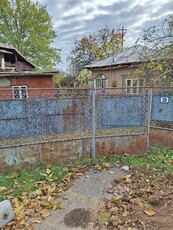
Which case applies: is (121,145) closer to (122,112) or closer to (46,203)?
(122,112)

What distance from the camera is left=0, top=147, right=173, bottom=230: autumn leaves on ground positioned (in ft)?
8.79

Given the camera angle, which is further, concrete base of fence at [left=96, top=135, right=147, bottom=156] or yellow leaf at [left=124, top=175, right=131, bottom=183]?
concrete base of fence at [left=96, top=135, right=147, bottom=156]

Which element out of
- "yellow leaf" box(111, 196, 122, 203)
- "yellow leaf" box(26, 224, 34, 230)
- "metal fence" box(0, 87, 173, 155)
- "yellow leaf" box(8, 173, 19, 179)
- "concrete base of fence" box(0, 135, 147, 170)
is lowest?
"yellow leaf" box(26, 224, 34, 230)

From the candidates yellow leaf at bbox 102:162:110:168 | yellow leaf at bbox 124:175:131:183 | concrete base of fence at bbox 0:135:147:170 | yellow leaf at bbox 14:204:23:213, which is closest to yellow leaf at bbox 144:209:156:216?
yellow leaf at bbox 124:175:131:183

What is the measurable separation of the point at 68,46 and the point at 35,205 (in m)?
26.3

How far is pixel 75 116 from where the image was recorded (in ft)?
15.3

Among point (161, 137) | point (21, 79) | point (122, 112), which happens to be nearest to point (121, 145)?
point (122, 112)

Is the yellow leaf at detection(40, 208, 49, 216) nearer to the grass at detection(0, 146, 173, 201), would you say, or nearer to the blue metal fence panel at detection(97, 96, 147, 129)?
the grass at detection(0, 146, 173, 201)

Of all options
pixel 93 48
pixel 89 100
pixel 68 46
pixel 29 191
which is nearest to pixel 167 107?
pixel 89 100

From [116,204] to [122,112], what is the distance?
2.57 m

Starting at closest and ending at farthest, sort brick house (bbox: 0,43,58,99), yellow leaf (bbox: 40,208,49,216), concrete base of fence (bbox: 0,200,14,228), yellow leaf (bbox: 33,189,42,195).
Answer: concrete base of fence (bbox: 0,200,14,228)
yellow leaf (bbox: 40,208,49,216)
yellow leaf (bbox: 33,189,42,195)
brick house (bbox: 0,43,58,99)

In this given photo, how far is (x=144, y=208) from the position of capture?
2902 millimetres

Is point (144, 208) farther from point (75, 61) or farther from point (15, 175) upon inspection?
point (75, 61)

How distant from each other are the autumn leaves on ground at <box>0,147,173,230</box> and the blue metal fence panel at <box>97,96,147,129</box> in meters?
0.90
